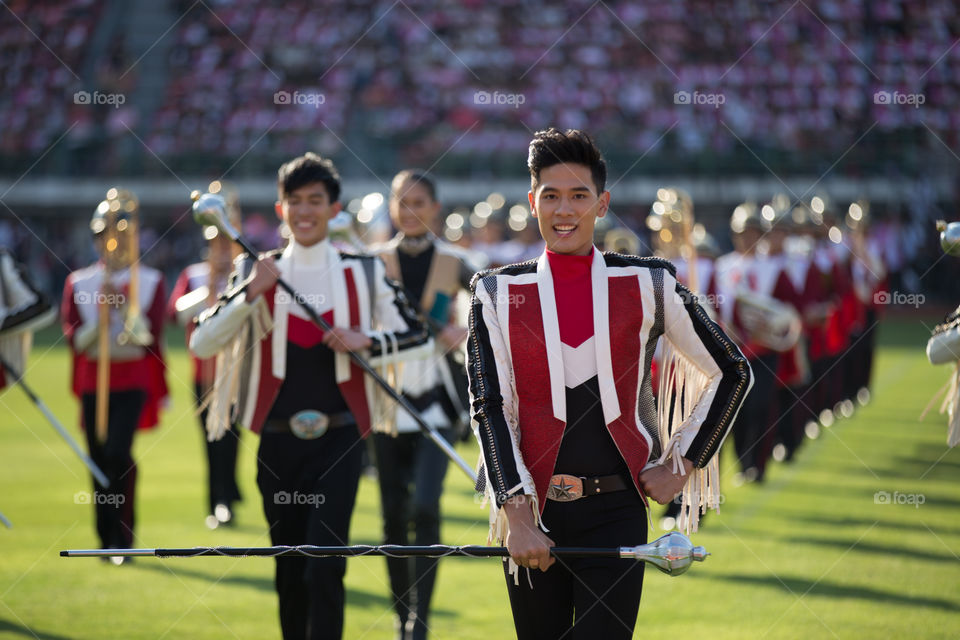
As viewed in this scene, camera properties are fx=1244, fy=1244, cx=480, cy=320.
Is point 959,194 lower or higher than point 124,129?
lower

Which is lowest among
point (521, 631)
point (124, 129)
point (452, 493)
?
point (452, 493)

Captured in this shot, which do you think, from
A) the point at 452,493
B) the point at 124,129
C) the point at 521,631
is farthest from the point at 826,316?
the point at 124,129

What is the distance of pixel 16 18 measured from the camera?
29078 mm

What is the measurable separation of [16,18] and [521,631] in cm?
2904

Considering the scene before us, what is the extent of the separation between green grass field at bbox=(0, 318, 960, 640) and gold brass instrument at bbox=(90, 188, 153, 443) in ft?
3.29

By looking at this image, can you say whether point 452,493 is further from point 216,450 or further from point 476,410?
point 476,410

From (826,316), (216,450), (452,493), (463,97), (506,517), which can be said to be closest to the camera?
(506,517)

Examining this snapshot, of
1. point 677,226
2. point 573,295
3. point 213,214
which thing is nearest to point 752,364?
point 677,226

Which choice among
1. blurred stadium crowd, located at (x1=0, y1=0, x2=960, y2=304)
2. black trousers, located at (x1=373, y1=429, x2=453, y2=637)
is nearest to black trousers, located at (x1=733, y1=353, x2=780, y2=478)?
black trousers, located at (x1=373, y1=429, x2=453, y2=637)

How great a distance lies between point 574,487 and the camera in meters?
3.31

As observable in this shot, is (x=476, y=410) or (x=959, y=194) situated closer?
(x=476, y=410)

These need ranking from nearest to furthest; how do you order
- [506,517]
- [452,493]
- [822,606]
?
[506,517]
[822,606]
[452,493]

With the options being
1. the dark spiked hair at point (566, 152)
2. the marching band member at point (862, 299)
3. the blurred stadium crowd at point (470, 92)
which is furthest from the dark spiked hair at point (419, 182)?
the blurred stadium crowd at point (470, 92)

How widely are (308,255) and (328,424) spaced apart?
0.73 metres
